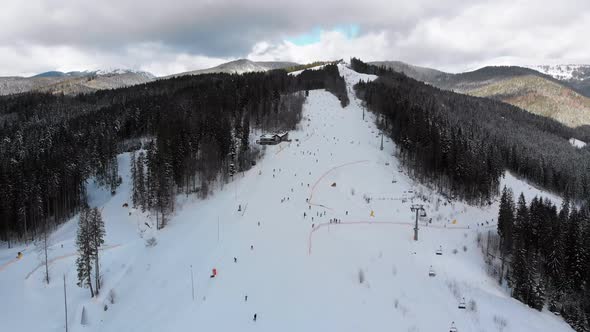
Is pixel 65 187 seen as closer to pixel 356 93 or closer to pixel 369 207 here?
pixel 369 207

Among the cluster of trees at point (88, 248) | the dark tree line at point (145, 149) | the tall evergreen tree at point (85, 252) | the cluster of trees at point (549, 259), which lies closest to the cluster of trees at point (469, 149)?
the cluster of trees at point (549, 259)

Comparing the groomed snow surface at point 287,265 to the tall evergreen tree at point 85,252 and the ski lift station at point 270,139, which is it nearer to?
the tall evergreen tree at point 85,252

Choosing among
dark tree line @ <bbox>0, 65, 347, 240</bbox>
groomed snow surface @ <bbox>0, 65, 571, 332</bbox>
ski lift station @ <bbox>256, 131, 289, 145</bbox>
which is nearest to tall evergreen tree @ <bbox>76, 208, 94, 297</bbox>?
groomed snow surface @ <bbox>0, 65, 571, 332</bbox>

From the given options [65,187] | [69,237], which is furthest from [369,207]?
[65,187]

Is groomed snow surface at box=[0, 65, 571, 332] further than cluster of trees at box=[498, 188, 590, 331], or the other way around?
cluster of trees at box=[498, 188, 590, 331]

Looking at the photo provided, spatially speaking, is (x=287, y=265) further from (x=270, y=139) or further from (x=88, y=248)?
(x=270, y=139)

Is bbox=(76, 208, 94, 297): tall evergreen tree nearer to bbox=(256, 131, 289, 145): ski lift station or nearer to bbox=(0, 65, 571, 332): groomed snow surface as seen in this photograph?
bbox=(0, 65, 571, 332): groomed snow surface

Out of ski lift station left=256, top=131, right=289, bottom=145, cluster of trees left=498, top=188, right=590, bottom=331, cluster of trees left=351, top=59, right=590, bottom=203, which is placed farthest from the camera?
ski lift station left=256, top=131, right=289, bottom=145
